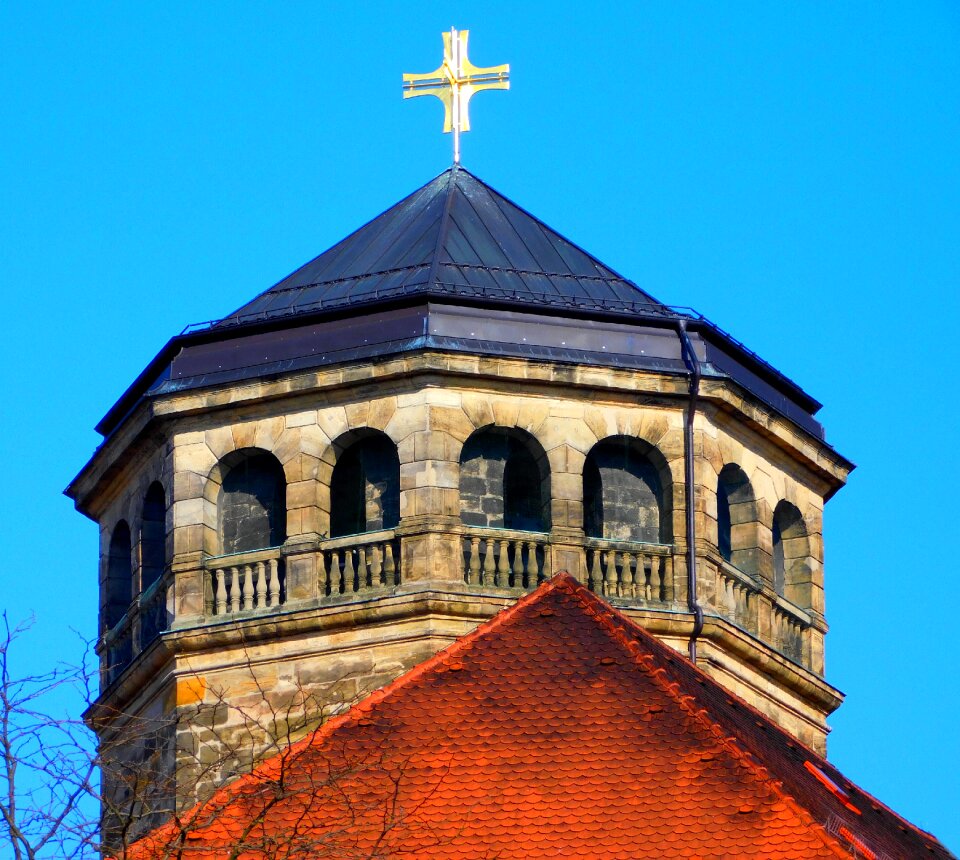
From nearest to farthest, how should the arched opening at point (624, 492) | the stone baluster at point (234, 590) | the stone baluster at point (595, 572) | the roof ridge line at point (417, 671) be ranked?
the roof ridge line at point (417, 671)
the stone baluster at point (595, 572)
the stone baluster at point (234, 590)
the arched opening at point (624, 492)

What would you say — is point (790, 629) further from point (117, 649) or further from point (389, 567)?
point (117, 649)

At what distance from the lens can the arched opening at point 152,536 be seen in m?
26.7

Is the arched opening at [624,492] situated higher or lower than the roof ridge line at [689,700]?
higher

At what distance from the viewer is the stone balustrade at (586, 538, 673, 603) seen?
83.1 feet

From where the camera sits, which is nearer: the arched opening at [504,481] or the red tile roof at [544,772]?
the red tile roof at [544,772]

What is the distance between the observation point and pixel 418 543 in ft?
81.8

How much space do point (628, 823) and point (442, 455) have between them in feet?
16.4

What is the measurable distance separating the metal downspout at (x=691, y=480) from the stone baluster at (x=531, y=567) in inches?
50.0

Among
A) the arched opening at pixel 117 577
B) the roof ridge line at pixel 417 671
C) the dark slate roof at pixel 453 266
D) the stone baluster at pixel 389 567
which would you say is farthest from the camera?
the arched opening at pixel 117 577

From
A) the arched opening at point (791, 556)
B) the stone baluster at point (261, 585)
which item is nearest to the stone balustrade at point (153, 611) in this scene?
the stone baluster at point (261, 585)

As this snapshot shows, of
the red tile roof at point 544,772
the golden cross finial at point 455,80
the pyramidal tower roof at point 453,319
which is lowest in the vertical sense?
the red tile roof at point 544,772

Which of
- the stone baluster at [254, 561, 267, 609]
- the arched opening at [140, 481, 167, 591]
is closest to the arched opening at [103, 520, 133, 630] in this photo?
the arched opening at [140, 481, 167, 591]

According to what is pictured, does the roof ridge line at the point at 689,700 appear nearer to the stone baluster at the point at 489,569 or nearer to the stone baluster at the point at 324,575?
the stone baluster at the point at 489,569

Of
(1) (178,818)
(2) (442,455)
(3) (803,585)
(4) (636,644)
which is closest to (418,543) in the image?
(2) (442,455)
